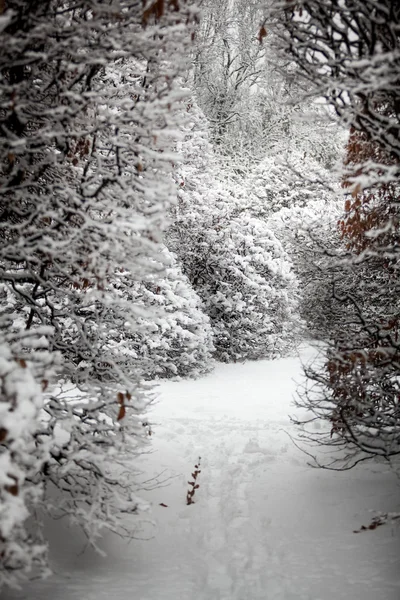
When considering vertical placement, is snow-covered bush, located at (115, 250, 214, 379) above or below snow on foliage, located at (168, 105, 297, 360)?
below

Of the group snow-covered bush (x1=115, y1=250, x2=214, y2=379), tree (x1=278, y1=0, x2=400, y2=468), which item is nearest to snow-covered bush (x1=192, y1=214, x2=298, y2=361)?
snow-covered bush (x1=115, y1=250, x2=214, y2=379)

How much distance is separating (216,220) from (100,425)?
9.98 m

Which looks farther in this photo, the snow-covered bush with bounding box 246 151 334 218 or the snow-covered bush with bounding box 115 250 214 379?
the snow-covered bush with bounding box 246 151 334 218

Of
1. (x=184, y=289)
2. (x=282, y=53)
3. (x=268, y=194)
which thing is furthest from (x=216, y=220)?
Answer: (x=282, y=53)

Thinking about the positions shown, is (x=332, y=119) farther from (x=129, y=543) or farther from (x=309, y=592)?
(x=129, y=543)

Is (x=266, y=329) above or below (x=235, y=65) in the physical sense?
below

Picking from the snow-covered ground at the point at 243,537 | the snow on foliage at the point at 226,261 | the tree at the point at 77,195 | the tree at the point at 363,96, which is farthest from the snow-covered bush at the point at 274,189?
the tree at the point at 77,195

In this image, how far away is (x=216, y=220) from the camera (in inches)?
529

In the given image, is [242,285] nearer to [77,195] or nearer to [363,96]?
[363,96]

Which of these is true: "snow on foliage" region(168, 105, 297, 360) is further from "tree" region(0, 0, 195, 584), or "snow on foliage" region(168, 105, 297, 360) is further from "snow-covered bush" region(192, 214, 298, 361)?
"tree" region(0, 0, 195, 584)

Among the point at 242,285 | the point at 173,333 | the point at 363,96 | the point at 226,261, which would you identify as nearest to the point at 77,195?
the point at 363,96

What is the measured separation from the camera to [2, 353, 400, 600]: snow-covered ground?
421 centimetres

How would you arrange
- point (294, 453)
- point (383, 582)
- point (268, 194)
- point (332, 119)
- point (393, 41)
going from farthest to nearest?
point (268, 194) → point (294, 453) → point (383, 582) → point (332, 119) → point (393, 41)

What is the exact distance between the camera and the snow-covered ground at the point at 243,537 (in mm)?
4211
